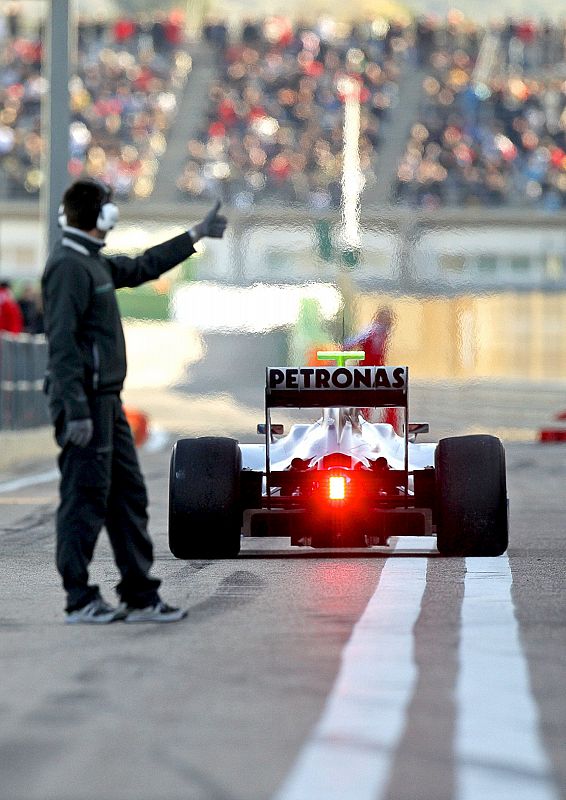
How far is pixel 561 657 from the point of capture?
6.68 metres

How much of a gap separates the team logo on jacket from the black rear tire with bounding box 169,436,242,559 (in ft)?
1.39

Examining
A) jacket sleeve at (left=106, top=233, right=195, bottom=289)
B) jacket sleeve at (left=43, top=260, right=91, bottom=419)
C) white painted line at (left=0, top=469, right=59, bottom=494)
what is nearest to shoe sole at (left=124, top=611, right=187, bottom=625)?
jacket sleeve at (left=43, top=260, right=91, bottom=419)

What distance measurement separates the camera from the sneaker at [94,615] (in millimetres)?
7715

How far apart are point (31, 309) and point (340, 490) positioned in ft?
59.4

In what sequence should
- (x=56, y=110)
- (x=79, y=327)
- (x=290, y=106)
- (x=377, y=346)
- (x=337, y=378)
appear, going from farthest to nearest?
1. (x=290, y=106)
2. (x=56, y=110)
3. (x=377, y=346)
4. (x=337, y=378)
5. (x=79, y=327)

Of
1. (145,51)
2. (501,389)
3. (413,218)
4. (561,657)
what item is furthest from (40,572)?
(145,51)

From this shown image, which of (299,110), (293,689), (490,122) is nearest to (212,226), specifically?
(293,689)

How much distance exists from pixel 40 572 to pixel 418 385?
31.2 metres

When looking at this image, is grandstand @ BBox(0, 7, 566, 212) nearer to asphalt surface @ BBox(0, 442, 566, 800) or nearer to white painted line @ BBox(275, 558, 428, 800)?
asphalt surface @ BBox(0, 442, 566, 800)

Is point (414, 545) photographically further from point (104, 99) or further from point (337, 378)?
point (104, 99)

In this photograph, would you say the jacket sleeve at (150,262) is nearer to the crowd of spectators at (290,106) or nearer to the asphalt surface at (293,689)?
the asphalt surface at (293,689)

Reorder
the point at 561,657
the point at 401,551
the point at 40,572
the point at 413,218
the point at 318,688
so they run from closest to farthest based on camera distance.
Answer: the point at 318,688, the point at 561,657, the point at 40,572, the point at 401,551, the point at 413,218

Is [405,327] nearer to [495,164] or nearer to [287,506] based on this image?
[495,164]

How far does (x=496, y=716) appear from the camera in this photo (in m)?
5.51
